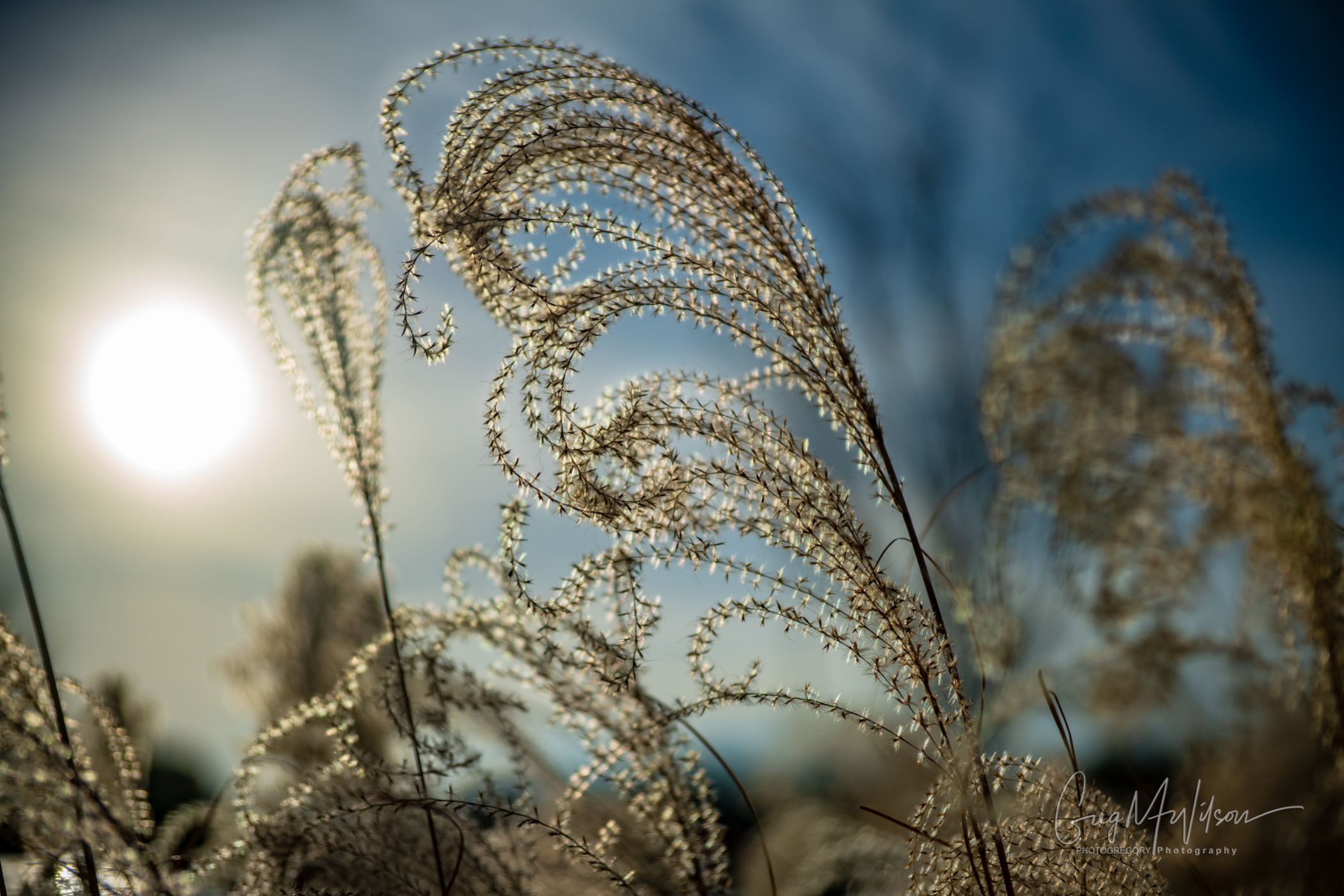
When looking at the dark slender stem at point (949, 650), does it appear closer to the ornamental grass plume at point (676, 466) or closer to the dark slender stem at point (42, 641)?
the ornamental grass plume at point (676, 466)

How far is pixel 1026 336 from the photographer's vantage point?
1649mm

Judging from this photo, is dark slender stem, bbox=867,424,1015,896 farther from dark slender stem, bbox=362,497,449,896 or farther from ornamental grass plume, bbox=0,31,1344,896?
dark slender stem, bbox=362,497,449,896

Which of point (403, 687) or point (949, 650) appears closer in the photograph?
point (949, 650)

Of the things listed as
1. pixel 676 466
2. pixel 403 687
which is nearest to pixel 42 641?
pixel 403 687

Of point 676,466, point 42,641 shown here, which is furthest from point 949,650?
point 42,641

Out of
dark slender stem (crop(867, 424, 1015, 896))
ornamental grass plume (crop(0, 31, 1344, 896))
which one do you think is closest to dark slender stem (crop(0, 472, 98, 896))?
ornamental grass plume (crop(0, 31, 1344, 896))

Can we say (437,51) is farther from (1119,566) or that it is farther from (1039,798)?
(1119,566)

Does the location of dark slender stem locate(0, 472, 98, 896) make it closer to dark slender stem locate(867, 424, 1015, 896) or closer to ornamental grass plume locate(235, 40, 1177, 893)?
ornamental grass plume locate(235, 40, 1177, 893)

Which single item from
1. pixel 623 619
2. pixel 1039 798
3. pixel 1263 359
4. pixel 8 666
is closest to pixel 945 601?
pixel 1263 359

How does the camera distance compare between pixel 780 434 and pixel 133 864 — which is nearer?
pixel 133 864

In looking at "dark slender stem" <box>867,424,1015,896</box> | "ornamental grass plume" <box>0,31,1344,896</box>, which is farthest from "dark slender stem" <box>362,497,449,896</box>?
"dark slender stem" <box>867,424,1015,896</box>

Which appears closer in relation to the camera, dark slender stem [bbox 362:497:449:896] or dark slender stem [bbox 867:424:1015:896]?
dark slender stem [bbox 867:424:1015:896]

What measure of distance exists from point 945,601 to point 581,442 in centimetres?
218

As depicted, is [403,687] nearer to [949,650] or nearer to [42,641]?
[42,641]
